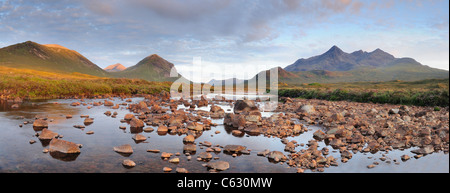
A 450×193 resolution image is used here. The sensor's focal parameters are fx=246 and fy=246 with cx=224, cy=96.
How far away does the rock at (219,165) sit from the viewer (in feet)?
28.3

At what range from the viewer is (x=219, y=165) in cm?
877

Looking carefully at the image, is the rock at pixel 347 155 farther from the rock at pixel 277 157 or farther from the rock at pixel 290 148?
the rock at pixel 277 157

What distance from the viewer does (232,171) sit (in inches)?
337

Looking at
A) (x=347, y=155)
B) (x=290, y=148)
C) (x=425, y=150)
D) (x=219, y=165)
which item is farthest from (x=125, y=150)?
(x=425, y=150)

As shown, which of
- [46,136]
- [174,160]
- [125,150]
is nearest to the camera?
[174,160]

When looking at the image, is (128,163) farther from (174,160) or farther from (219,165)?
(219,165)

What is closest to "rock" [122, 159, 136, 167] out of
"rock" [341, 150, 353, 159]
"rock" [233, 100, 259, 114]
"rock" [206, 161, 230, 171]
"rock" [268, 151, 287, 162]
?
"rock" [206, 161, 230, 171]

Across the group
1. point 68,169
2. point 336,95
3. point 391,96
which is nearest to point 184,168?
point 68,169

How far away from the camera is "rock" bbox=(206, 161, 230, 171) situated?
863 cm

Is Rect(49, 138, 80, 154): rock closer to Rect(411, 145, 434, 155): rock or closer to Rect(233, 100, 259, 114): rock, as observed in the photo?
Rect(411, 145, 434, 155): rock

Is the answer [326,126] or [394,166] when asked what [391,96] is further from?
[394,166]

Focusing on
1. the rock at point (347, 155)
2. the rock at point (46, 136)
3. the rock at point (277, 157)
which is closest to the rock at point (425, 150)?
the rock at point (347, 155)

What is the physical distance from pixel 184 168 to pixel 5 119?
60.4 ft
